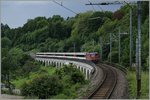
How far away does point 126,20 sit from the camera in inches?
3145

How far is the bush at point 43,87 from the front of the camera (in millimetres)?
24781

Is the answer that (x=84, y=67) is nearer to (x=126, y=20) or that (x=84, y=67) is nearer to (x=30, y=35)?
(x=126, y=20)

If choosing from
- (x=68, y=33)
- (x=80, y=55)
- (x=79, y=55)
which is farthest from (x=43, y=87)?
(x=68, y=33)

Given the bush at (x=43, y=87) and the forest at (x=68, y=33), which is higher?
the forest at (x=68, y=33)

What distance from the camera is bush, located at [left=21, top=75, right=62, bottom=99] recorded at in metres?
24.8

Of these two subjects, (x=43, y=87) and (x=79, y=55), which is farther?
(x=79, y=55)

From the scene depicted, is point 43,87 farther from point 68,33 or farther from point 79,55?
point 68,33

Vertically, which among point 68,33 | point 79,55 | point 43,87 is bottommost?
point 43,87

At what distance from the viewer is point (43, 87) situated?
81.6 feet

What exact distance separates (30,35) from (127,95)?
77.1 metres

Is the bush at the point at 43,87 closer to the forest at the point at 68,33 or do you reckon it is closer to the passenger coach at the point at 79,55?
the passenger coach at the point at 79,55

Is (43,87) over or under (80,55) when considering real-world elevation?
under

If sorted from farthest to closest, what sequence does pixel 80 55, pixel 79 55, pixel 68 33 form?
pixel 68 33 < pixel 79 55 < pixel 80 55

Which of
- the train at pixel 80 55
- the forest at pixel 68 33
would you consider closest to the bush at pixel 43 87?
the train at pixel 80 55
